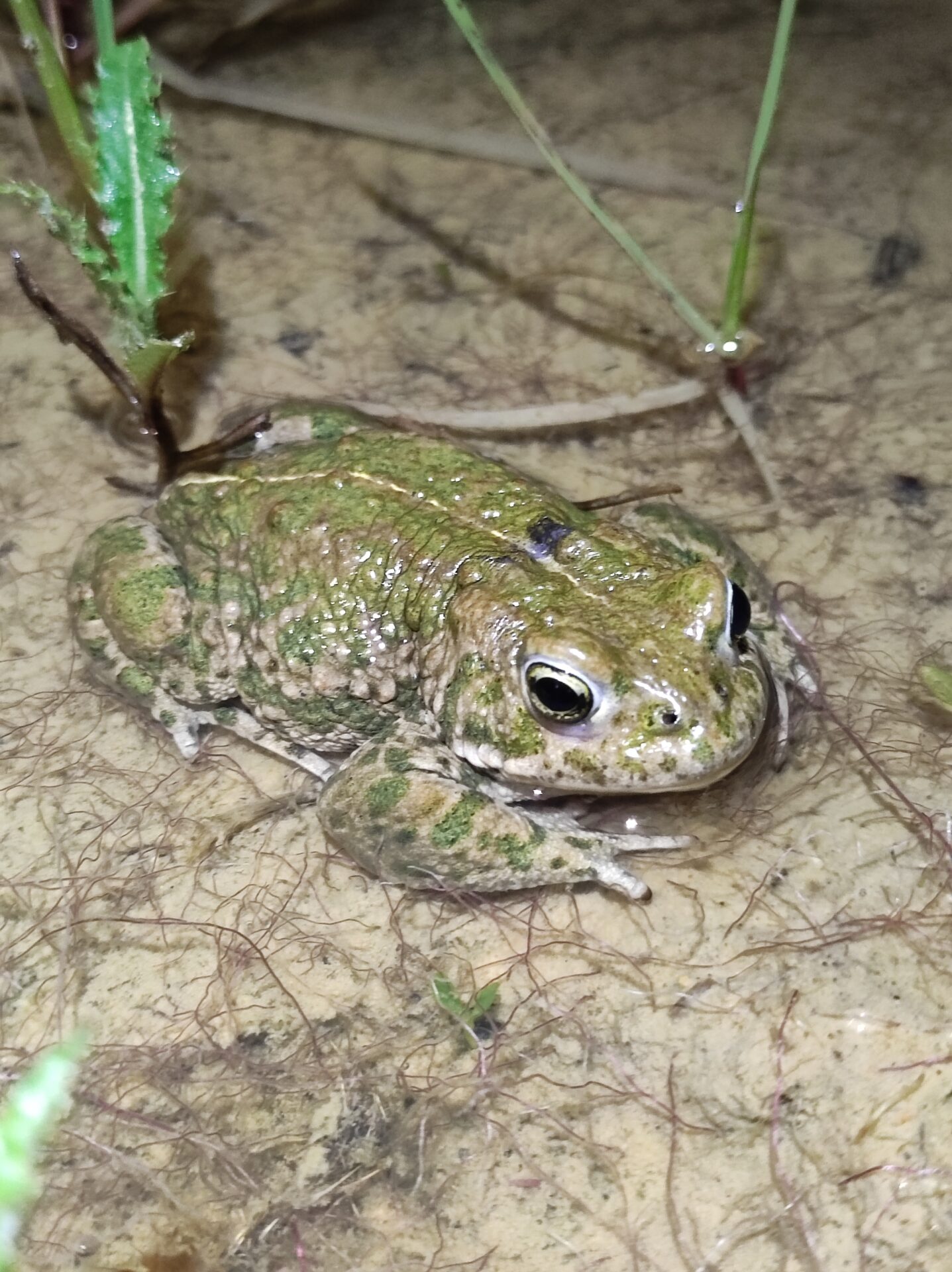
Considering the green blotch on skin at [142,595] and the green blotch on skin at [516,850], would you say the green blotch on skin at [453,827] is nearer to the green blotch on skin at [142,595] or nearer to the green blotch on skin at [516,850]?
the green blotch on skin at [516,850]

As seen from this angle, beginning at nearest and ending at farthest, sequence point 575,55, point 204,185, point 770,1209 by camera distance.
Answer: point 770,1209, point 204,185, point 575,55

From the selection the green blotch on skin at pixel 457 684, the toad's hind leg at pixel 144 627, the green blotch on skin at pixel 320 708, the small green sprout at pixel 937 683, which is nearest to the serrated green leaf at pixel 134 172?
the toad's hind leg at pixel 144 627

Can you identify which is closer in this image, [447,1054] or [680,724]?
[680,724]

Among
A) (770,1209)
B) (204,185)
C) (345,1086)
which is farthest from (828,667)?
(204,185)

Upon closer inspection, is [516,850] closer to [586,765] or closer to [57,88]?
[586,765]

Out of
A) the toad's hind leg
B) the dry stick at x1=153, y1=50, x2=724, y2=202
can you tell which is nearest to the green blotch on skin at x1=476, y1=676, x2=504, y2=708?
the toad's hind leg

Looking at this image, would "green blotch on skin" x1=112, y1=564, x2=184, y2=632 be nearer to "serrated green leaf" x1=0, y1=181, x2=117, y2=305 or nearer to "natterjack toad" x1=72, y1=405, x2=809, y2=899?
"natterjack toad" x1=72, y1=405, x2=809, y2=899

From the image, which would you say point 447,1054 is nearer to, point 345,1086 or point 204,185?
point 345,1086
